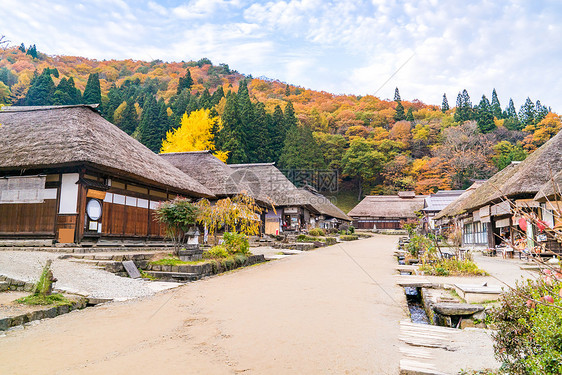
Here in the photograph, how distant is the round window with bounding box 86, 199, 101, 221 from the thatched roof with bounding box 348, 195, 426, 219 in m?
38.4

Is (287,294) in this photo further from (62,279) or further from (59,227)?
(59,227)

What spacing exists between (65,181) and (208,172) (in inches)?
455

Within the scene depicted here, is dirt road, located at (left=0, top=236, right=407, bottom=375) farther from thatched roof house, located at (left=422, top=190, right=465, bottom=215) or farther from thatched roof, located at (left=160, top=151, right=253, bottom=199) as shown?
thatched roof house, located at (left=422, top=190, right=465, bottom=215)

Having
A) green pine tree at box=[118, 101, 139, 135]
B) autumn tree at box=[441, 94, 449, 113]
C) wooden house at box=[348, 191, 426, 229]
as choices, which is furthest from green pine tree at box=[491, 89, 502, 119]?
green pine tree at box=[118, 101, 139, 135]

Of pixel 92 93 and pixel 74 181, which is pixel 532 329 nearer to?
pixel 74 181

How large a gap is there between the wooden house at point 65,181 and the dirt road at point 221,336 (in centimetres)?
620

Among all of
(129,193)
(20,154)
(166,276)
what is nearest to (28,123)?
(20,154)

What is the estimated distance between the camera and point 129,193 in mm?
13930

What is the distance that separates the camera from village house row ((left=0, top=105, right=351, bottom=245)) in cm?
1144

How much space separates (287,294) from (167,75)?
63.1 m

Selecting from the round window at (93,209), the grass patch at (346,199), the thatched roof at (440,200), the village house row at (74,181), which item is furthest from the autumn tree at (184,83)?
the round window at (93,209)

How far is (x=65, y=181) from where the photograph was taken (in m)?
11.7

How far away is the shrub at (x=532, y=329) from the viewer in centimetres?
226

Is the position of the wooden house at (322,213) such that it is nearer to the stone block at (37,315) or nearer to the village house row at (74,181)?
the village house row at (74,181)
